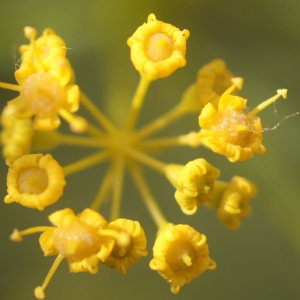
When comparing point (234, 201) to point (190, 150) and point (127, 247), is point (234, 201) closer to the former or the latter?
point (127, 247)

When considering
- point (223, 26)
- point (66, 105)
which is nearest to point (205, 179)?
point (66, 105)

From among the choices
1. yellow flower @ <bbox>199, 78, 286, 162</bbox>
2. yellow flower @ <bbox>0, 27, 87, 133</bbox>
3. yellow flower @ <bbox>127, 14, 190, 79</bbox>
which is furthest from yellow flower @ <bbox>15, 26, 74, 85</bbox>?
yellow flower @ <bbox>199, 78, 286, 162</bbox>

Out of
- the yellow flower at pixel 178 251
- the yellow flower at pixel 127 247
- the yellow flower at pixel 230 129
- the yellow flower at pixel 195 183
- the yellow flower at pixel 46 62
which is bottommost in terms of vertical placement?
the yellow flower at pixel 178 251

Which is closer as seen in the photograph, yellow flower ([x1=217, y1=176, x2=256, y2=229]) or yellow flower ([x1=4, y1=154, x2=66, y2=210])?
yellow flower ([x1=4, y1=154, x2=66, y2=210])

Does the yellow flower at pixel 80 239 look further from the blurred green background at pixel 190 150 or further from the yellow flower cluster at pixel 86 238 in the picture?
the blurred green background at pixel 190 150

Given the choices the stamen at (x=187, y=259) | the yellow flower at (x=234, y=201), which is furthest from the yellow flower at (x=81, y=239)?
the yellow flower at (x=234, y=201)

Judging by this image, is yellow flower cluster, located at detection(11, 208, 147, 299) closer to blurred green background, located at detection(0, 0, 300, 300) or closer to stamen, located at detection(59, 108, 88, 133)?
stamen, located at detection(59, 108, 88, 133)
